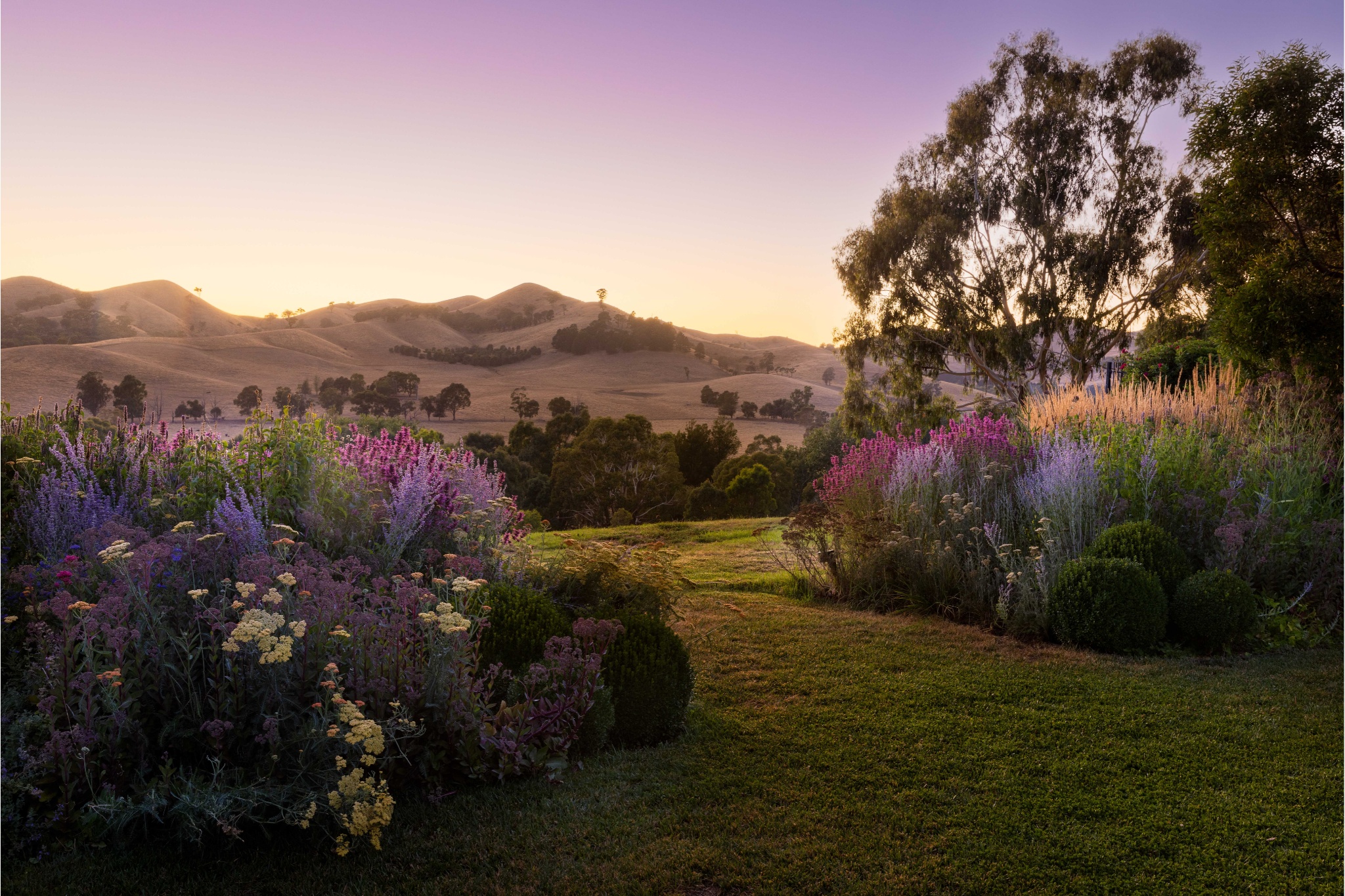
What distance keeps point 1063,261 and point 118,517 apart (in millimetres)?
21158

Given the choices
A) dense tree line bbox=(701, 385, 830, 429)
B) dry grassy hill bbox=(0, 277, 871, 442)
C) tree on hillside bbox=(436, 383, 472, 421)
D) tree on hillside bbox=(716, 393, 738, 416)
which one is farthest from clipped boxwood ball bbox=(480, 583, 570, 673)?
tree on hillside bbox=(716, 393, 738, 416)

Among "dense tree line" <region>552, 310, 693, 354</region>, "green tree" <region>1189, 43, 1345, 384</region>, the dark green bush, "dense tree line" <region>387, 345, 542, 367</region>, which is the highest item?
"dense tree line" <region>552, 310, 693, 354</region>

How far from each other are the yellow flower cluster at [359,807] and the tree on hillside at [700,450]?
20.9m

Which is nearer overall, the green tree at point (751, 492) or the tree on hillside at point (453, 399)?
the green tree at point (751, 492)

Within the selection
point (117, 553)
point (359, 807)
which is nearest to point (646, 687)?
point (359, 807)

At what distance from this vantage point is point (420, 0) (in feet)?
25.0

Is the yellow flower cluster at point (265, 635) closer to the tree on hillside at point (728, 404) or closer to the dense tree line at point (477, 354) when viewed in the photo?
the tree on hillside at point (728, 404)

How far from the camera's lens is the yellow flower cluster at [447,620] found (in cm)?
262

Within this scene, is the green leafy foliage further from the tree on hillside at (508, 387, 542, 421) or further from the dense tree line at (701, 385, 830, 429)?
the dense tree line at (701, 385, 830, 429)

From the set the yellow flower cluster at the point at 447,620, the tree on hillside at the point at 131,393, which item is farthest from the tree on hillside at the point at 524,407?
the yellow flower cluster at the point at 447,620

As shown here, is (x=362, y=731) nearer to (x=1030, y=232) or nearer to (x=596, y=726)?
(x=596, y=726)

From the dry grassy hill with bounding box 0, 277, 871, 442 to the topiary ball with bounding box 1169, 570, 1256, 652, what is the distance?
78.5ft

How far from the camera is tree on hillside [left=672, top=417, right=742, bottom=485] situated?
77.2ft

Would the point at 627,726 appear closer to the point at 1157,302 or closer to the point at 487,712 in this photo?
the point at 487,712
